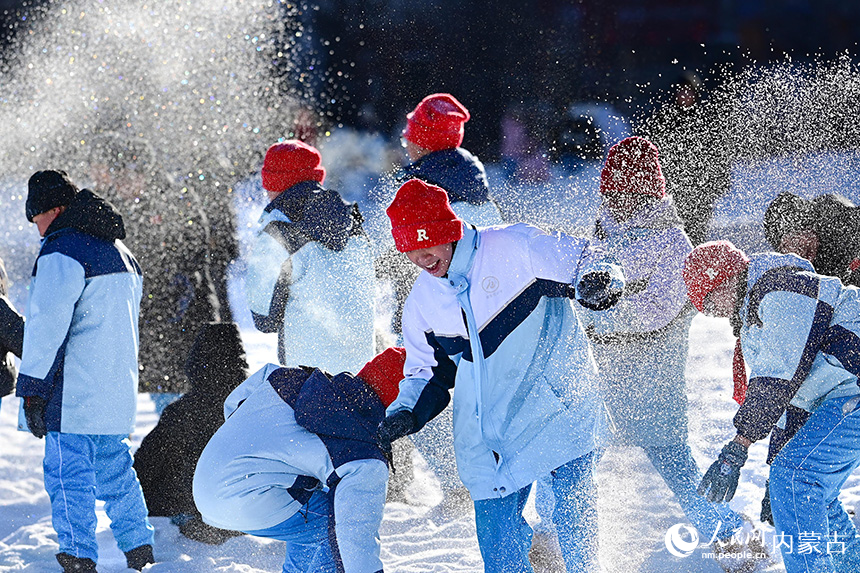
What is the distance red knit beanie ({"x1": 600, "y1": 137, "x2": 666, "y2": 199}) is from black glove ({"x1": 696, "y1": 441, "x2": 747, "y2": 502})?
127 centimetres

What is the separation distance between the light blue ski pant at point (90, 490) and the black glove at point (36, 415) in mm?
51

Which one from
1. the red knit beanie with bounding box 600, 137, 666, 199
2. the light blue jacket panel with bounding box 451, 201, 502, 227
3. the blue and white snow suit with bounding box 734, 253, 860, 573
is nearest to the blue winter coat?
the light blue jacket panel with bounding box 451, 201, 502, 227

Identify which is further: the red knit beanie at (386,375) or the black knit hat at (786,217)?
the black knit hat at (786,217)

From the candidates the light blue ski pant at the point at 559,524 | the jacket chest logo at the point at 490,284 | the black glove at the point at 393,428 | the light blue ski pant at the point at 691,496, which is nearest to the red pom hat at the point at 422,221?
the jacket chest logo at the point at 490,284

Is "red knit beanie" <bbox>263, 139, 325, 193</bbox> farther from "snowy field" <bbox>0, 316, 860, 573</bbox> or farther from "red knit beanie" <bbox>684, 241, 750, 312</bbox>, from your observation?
"red knit beanie" <bbox>684, 241, 750, 312</bbox>

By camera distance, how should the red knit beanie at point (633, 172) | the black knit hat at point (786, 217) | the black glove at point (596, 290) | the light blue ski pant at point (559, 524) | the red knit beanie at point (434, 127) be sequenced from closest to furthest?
the black glove at point (596, 290), the light blue ski pant at point (559, 524), the black knit hat at point (786, 217), the red knit beanie at point (633, 172), the red knit beanie at point (434, 127)

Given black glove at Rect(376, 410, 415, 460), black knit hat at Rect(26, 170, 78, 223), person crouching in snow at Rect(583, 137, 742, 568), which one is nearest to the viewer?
black glove at Rect(376, 410, 415, 460)

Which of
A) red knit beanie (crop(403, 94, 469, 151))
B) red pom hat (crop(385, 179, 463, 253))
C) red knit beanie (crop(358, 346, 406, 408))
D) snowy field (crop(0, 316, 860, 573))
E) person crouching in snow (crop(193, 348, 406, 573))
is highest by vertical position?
red knit beanie (crop(403, 94, 469, 151))

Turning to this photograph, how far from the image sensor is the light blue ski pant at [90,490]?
377cm

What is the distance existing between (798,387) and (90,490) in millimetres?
2704

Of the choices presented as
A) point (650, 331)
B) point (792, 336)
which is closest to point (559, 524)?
point (792, 336)

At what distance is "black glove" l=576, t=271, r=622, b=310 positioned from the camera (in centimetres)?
268

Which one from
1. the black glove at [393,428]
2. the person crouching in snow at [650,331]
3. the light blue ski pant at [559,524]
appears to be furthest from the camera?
the person crouching in snow at [650,331]

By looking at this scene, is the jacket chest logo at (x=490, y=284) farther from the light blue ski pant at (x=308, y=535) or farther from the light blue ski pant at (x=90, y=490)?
the light blue ski pant at (x=90, y=490)
